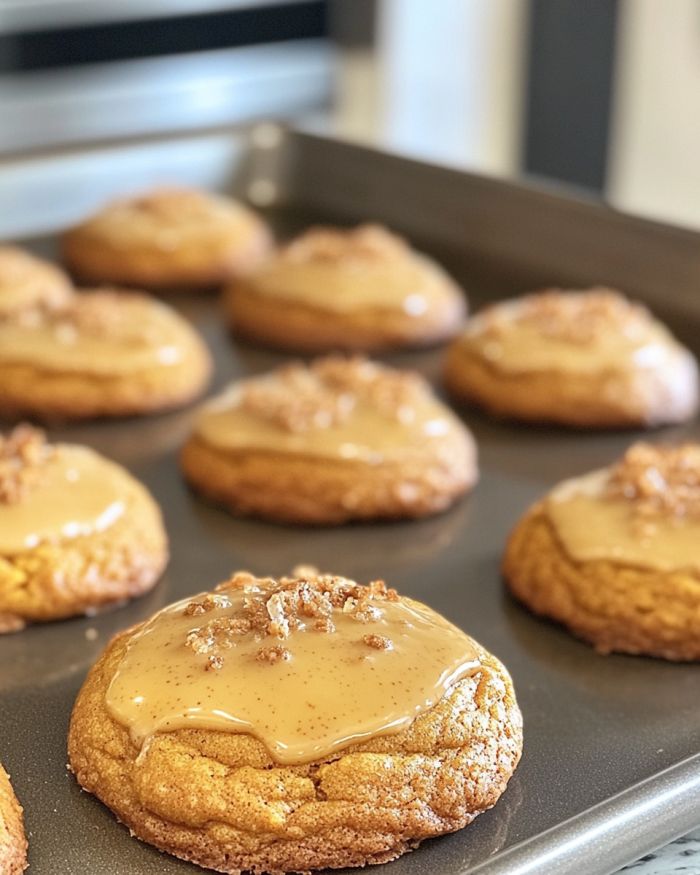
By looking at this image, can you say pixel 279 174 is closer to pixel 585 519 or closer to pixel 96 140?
pixel 96 140

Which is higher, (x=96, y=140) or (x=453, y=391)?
(x=96, y=140)

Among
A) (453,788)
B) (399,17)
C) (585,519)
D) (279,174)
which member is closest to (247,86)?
(399,17)

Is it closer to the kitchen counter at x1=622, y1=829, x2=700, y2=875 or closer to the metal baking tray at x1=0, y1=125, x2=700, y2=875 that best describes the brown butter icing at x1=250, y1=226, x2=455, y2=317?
the metal baking tray at x1=0, y1=125, x2=700, y2=875

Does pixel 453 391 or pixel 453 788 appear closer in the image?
pixel 453 788

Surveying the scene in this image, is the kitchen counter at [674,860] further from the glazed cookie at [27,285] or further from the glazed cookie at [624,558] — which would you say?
the glazed cookie at [27,285]

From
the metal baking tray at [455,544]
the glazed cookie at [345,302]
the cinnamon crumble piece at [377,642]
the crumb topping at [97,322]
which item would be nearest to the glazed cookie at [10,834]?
the metal baking tray at [455,544]

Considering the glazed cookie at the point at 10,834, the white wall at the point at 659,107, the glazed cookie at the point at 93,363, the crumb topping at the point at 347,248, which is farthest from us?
the white wall at the point at 659,107

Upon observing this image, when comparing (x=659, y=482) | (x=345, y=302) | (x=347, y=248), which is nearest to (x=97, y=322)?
(x=345, y=302)
